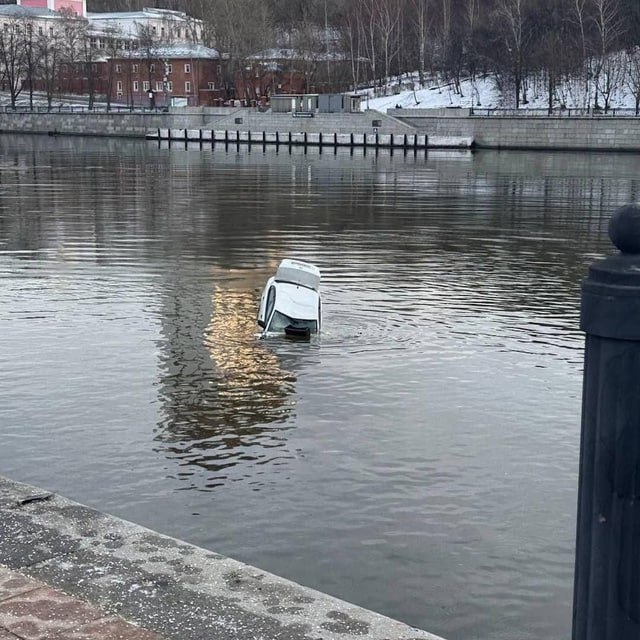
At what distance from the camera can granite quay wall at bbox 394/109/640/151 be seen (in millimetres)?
76812

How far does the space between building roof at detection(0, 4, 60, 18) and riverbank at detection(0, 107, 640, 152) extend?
56655 millimetres

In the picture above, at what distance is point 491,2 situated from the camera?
390ft

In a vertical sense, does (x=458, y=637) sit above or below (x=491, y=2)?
below

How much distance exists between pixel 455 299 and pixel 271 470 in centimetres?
856

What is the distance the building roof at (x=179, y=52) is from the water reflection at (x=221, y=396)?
10886cm

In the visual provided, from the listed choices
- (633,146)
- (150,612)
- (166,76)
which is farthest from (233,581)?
(166,76)

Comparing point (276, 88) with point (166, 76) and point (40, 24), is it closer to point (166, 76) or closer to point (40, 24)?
point (166, 76)

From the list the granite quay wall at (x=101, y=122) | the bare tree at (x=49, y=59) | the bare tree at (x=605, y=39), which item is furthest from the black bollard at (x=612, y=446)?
the bare tree at (x=49, y=59)

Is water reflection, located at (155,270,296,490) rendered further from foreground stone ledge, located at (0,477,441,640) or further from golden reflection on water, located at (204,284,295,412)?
foreground stone ledge, located at (0,477,441,640)

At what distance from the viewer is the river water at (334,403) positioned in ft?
24.7

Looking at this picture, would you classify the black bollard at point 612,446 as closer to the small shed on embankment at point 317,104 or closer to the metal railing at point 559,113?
the metal railing at point 559,113

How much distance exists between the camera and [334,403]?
11.3m

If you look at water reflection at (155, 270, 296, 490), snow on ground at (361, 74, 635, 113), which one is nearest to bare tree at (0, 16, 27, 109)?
snow on ground at (361, 74, 635, 113)

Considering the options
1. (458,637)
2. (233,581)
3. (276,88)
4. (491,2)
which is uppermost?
(491,2)
